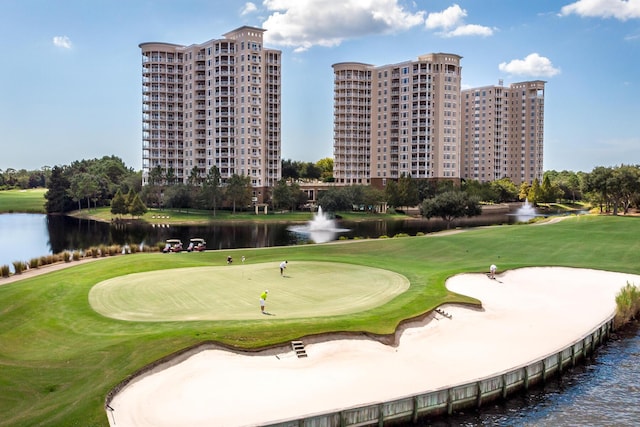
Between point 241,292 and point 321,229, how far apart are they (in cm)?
8110

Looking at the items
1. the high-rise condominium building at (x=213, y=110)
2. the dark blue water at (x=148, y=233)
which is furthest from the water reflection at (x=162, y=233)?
the high-rise condominium building at (x=213, y=110)

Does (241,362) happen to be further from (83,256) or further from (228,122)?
(228,122)

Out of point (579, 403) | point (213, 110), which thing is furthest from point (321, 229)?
point (579, 403)

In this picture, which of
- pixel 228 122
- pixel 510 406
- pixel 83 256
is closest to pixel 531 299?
pixel 510 406

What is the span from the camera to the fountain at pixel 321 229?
101812mm

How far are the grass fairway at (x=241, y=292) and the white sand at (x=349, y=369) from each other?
4899mm

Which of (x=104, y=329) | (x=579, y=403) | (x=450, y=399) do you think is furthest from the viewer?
(x=104, y=329)

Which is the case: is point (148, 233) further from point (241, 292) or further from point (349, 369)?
point (349, 369)

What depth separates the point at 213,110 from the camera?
548 feet

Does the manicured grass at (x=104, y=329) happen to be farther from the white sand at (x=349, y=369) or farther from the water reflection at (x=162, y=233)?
the water reflection at (x=162, y=233)

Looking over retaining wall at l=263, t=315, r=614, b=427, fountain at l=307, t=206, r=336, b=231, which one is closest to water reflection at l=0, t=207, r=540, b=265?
fountain at l=307, t=206, r=336, b=231

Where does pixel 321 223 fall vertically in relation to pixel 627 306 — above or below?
above

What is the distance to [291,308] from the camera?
35.6 metres

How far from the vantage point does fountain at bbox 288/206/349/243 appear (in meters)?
102
